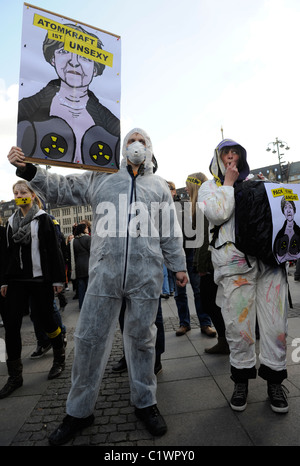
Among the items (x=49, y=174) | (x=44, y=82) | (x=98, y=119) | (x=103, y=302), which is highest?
(x=44, y=82)

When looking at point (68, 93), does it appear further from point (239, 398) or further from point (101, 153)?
point (239, 398)

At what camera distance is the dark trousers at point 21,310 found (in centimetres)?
292

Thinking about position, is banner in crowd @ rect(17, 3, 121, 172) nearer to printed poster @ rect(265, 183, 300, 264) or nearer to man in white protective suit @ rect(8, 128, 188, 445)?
man in white protective suit @ rect(8, 128, 188, 445)

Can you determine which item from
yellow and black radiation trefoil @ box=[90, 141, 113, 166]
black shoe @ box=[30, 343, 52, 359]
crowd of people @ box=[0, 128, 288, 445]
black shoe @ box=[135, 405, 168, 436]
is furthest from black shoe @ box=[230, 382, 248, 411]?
black shoe @ box=[30, 343, 52, 359]

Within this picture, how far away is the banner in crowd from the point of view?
A: 2.11 m

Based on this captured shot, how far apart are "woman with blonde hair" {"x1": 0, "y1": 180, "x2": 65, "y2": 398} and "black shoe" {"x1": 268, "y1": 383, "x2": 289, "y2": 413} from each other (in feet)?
6.72

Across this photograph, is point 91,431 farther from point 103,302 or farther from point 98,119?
point 98,119

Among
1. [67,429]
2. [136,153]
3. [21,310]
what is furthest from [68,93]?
[67,429]

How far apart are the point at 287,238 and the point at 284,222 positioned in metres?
0.12

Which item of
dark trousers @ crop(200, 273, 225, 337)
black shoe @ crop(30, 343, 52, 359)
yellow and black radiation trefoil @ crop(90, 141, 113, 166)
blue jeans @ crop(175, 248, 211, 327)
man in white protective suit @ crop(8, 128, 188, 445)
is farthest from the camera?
blue jeans @ crop(175, 248, 211, 327)

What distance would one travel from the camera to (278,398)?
218 cm

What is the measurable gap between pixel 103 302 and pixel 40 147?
114cm
